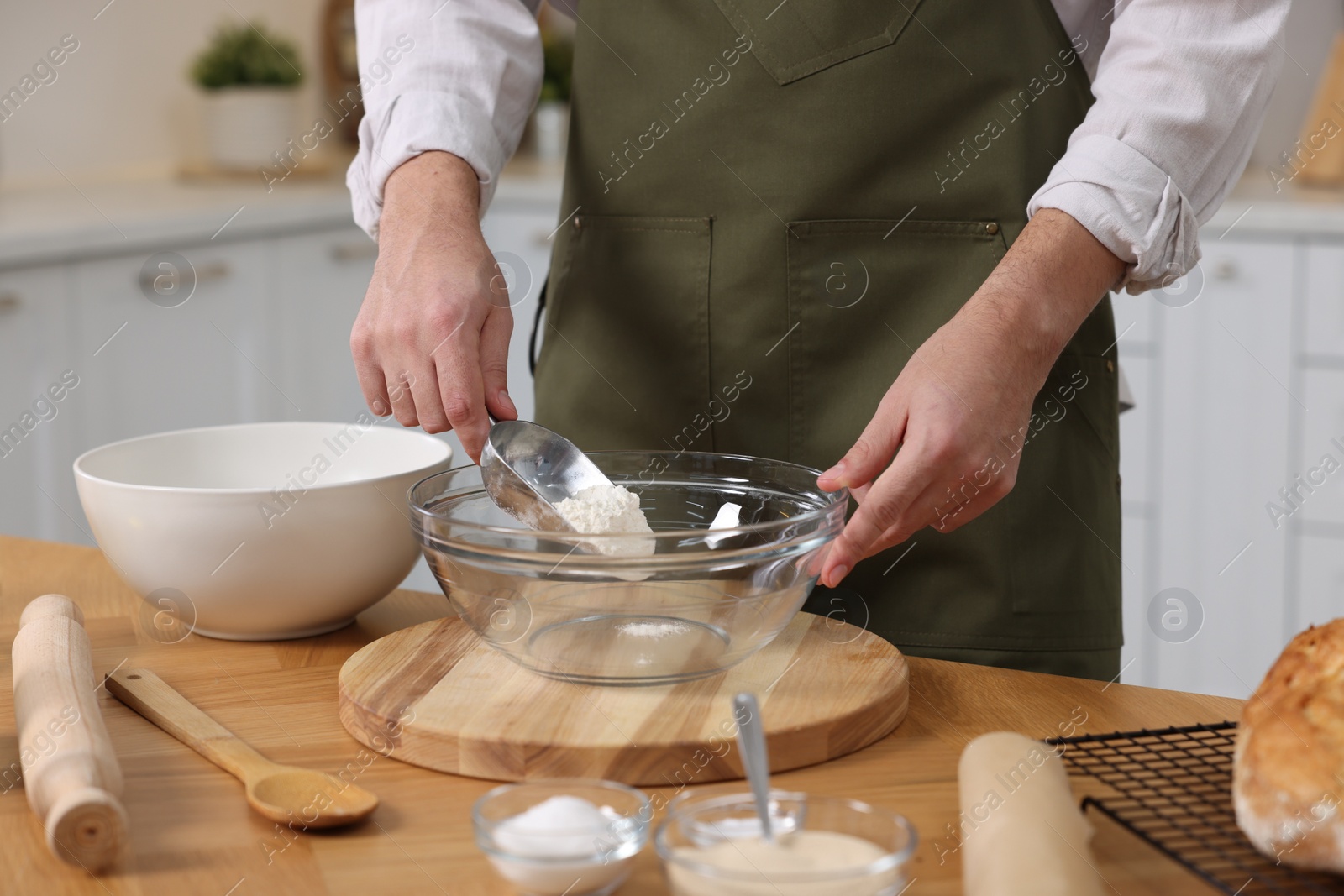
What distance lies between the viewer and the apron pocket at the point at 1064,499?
3.45 feet

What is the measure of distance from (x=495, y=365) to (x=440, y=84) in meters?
0.30

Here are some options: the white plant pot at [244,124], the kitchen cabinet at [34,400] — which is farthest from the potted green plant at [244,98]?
the kitchen cabinet at [34,400]

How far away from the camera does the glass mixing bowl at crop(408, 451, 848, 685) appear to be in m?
0.73

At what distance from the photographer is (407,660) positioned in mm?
809

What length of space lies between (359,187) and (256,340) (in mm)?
1317

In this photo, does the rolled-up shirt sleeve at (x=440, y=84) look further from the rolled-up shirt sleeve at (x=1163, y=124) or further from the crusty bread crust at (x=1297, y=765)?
the crusty bread crust at (x=1297, y=765)

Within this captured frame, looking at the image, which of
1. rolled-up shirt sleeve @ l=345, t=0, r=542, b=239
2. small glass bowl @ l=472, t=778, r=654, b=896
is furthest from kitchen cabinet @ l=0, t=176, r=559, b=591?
small glass bowl @ l=472, t=778, r=654, b=896

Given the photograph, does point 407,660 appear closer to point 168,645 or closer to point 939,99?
point 168,645

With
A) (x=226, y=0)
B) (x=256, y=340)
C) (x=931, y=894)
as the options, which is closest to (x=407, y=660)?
(x=931, y=894)

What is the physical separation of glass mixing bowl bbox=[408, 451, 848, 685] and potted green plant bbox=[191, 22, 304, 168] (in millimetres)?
2180

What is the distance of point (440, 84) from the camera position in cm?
108

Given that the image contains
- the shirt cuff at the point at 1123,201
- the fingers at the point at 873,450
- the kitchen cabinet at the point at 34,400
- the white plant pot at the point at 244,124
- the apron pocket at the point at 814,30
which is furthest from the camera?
the white plant pot at the point at 244,124

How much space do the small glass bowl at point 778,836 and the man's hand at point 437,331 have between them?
37 centimetres

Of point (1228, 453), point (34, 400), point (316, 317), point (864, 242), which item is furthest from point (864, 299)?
point (316, 317)
